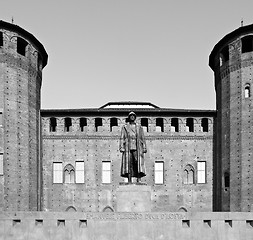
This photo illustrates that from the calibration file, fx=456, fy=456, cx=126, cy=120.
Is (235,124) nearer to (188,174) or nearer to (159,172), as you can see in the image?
(188,174)

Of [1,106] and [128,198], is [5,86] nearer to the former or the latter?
[1,106]

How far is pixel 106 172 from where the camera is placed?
33.2 m

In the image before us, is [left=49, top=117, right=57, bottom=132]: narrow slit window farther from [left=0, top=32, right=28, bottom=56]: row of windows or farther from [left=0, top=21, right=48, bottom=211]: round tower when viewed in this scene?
[left=0, top=32, right=28, bottom=56]: row of windows

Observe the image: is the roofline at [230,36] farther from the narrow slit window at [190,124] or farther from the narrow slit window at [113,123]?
the narrow slit window at [113,123]

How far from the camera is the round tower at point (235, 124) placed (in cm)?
2925

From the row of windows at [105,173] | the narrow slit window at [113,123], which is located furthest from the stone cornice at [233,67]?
the narrow slit window at [113,123]

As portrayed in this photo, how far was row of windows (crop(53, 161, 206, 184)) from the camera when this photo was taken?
1299 inches

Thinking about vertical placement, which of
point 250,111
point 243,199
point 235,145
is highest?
point 250,111

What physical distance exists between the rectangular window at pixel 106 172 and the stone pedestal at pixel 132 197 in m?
16.0

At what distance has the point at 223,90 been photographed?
3200 cm

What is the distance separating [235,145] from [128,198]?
1482cm

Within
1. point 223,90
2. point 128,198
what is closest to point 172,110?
point 223,90

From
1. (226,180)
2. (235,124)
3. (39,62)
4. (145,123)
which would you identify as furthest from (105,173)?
(235,124)

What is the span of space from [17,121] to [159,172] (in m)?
10.8
